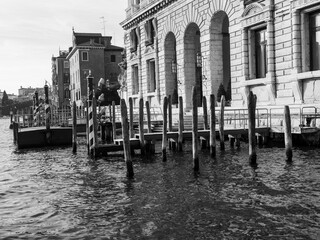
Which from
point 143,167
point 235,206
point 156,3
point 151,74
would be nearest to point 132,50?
point 151,74

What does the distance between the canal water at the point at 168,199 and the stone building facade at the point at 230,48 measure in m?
4.49

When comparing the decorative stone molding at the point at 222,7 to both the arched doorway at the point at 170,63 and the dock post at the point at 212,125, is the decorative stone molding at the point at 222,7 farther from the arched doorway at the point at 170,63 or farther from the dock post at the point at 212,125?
the dock post at the point at 212,125

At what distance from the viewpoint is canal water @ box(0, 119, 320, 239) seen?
7.31 m

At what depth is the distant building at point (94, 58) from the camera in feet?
187

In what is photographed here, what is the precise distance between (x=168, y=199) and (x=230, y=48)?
44.4ft

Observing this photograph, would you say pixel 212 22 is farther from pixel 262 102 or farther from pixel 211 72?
pixel 262 102

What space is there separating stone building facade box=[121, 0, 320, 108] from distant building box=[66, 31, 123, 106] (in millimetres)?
23039

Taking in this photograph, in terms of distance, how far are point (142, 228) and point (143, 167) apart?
6.07 metres

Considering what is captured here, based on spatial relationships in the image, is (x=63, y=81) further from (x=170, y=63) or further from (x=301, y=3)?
(x=301, y=3)

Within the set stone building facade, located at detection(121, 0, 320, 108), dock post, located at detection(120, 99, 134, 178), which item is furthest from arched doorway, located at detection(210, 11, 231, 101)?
dock post, located at detection(120, 99, 134, 178)

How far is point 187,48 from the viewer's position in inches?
1039

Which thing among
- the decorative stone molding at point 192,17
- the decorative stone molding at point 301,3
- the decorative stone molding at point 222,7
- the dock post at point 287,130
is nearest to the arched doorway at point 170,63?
the decorative stone molding at point 192,17

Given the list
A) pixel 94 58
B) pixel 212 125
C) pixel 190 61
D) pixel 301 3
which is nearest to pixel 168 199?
pixel 212 125

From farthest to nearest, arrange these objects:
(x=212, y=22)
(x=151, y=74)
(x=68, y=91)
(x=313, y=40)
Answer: (x=68, y=91)
(x=151, y=74)
(x=212, y=22)
(x=313, y=40)
